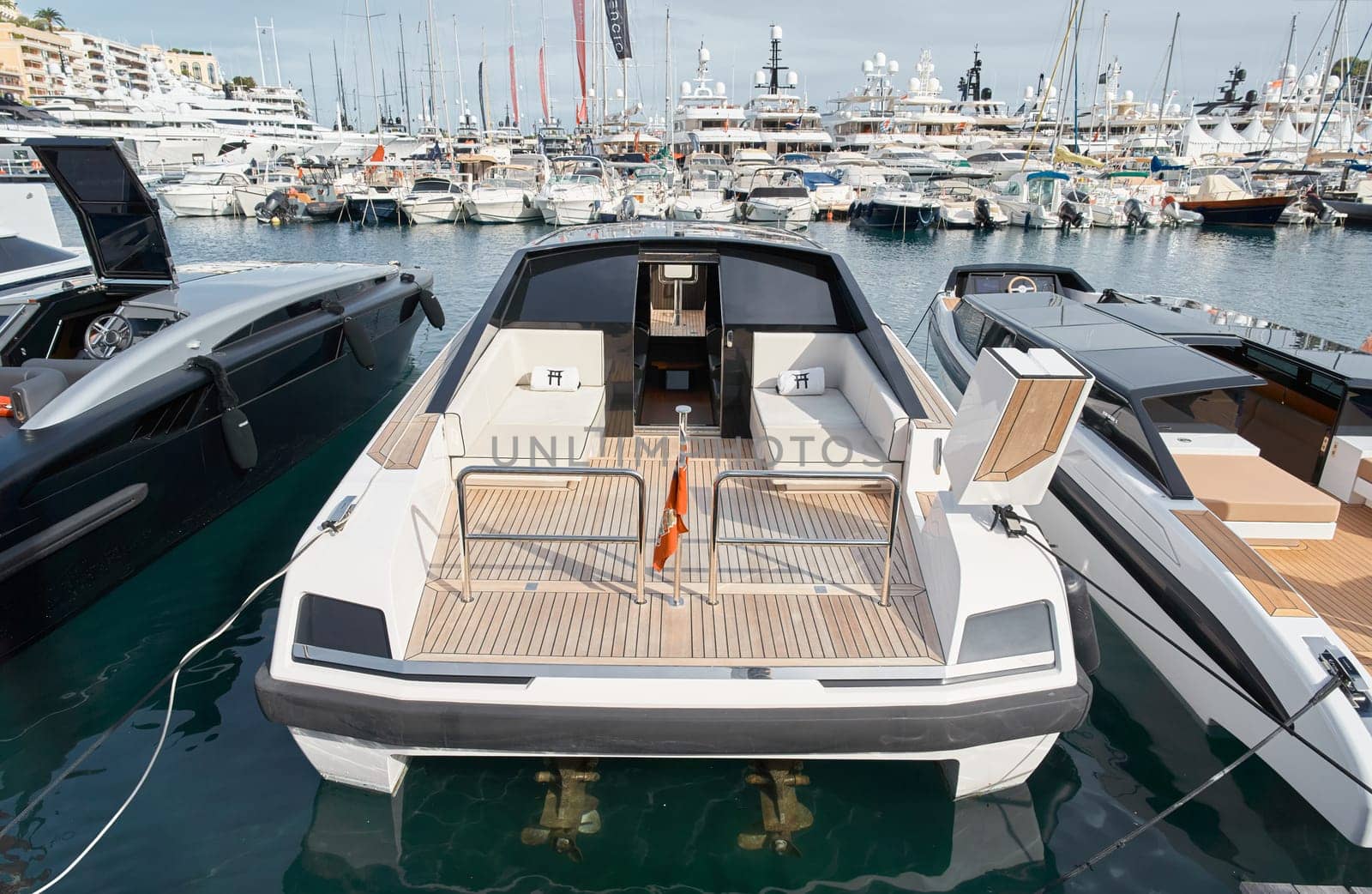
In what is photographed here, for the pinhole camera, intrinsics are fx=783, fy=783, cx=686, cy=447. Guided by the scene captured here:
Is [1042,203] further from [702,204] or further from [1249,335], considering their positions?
[1249,335]

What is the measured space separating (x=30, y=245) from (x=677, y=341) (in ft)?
25.3

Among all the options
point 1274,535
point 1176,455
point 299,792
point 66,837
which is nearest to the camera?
point 66,837

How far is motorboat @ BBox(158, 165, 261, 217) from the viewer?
32750mm

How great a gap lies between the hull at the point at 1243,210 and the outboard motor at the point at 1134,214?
149 inches

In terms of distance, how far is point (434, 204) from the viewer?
32594mm

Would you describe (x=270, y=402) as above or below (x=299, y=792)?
above

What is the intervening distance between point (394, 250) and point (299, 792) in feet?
85.0

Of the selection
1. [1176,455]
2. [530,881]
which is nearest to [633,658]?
[530,881]

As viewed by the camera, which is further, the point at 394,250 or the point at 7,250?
the point at 394,250

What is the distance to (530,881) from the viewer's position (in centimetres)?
334

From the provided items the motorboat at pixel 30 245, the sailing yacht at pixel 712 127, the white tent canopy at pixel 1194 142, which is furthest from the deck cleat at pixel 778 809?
the white tent canopy at pixel 1194 142

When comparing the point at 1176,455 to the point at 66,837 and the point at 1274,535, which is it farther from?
the point at 66,837

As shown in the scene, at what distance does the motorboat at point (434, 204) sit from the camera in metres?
32.4

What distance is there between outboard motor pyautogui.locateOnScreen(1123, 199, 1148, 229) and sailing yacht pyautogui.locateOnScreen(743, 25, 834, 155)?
29.9 meters
